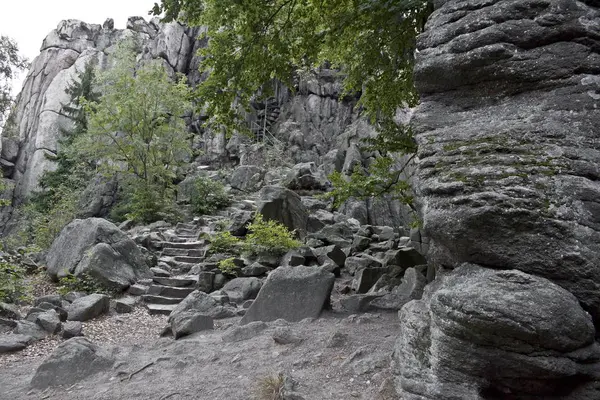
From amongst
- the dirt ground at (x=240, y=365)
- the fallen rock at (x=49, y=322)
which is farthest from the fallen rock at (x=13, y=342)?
the fallen rock at (x=49, y=322)

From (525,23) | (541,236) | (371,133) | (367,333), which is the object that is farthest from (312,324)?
(371,133)

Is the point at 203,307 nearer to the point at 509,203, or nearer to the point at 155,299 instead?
the point at 155,299

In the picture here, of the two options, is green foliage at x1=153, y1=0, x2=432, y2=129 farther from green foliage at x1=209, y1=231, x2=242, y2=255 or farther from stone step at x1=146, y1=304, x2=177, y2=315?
green foliage at x1=209, y1=231, x2=242, y2=255

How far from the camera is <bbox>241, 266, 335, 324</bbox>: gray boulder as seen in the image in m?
6.70

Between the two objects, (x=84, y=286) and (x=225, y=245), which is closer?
(x=84, y=286)

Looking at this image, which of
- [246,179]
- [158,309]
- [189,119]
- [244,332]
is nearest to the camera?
[244,332]

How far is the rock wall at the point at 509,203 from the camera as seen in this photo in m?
2.93

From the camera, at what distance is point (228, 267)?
10.3 metres

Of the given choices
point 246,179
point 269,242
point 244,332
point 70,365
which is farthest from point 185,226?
point 70,365

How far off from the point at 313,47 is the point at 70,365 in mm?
6018

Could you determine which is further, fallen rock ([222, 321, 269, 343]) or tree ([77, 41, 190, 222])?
tree ([77, 41, 190, 222])

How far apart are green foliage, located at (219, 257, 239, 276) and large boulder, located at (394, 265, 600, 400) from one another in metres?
7.34

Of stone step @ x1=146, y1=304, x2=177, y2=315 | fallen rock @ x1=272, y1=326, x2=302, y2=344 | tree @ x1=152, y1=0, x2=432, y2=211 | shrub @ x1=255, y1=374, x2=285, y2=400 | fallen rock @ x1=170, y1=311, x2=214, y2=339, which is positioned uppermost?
tree @ x1=152, y1=0, x2=432, y2=211

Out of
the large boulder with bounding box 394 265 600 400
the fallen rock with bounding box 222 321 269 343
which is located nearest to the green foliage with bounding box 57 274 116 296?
the fallen rock with bounding box 222 321 269 343
